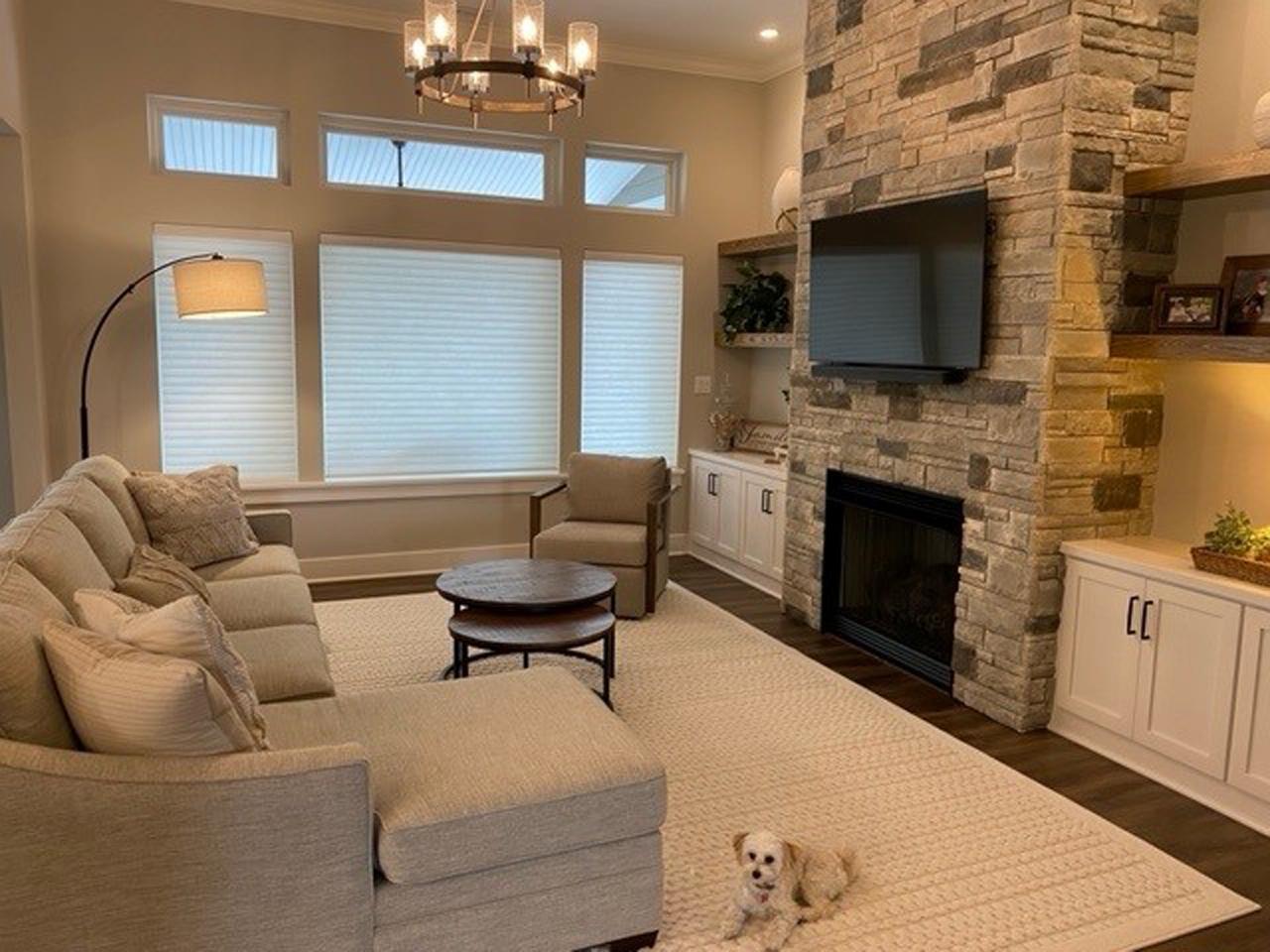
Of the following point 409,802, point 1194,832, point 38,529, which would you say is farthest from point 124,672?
point 1194,832

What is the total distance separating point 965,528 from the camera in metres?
4.04

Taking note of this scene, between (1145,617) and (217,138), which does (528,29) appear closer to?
(1145,617)

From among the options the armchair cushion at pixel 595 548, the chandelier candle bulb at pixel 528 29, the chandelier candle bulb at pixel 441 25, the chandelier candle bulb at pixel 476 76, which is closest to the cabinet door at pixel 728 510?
the armchair cushion at pixel 595 548

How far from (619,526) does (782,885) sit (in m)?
3.04

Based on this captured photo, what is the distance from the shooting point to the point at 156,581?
3.13 metres

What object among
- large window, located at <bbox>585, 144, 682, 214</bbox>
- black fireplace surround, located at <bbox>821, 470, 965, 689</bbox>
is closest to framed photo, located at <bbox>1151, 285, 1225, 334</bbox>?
black fireplace surround, located at <bbox>821, 470, 965, 689</bbox>

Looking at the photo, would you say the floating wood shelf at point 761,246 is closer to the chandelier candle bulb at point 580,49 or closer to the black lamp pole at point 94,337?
the chandelier candle bulb at point 580,49

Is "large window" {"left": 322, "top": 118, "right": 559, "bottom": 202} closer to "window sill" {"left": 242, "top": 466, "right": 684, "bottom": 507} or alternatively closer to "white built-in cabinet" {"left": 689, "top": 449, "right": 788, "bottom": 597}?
"window sill" {"left": 242, "top": 466, "right": 684, "bottom": 507}

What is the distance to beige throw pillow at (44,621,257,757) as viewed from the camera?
1845mm

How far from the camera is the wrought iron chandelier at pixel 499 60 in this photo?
122 inches

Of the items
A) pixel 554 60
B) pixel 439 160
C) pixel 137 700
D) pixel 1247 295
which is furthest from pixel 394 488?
pixel 1247 295

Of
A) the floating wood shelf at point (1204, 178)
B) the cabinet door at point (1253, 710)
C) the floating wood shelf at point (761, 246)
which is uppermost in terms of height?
the floating wood shelf at point (761, 246)

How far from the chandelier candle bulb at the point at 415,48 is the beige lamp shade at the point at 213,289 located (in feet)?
6.26

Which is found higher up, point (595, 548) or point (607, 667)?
point (595, 548)
